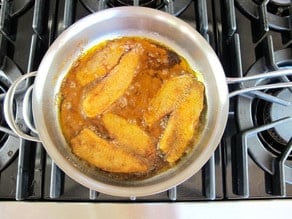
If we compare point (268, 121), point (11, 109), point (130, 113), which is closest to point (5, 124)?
point (11, 109)

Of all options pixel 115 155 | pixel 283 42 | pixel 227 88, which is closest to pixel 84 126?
pixel 115 155

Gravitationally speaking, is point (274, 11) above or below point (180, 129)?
above

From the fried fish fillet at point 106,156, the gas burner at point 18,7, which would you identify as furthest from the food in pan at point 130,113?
the gas burner at point 18,7

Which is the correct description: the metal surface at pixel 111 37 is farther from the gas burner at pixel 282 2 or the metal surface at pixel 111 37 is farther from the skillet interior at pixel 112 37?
the gas burner at pixel 282 2

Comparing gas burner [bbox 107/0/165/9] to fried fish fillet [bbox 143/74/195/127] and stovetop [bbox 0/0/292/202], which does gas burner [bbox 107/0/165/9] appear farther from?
fried fish fillet [bbox 143/74/195/127]

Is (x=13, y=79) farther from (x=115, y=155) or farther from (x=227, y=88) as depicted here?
(x=227, y=88)

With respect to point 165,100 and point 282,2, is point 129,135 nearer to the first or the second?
point 165,100
